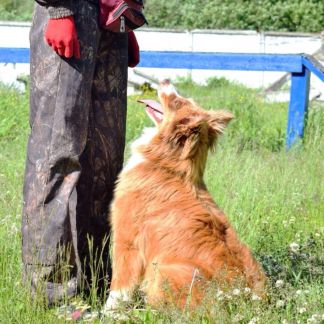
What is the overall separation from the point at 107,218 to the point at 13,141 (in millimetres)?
4094

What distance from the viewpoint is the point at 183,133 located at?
4590mm

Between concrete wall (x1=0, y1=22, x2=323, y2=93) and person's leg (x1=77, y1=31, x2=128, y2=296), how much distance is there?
1746 centimetres

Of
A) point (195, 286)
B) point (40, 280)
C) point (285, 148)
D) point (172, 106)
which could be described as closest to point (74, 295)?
point (40, 280)

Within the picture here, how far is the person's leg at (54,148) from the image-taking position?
409 cm

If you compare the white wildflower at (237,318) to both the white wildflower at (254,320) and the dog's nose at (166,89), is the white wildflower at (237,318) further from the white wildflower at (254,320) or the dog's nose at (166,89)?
the dog's nose at (166,89)

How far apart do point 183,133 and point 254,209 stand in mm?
1717

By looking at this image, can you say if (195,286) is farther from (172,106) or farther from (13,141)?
(13,141)

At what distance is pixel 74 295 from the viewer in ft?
14.2

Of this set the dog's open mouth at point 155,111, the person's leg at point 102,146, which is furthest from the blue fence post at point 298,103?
the person's leg at point 102,146

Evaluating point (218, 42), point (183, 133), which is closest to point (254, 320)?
point (183, 133)

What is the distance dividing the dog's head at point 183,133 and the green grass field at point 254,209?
85 cm

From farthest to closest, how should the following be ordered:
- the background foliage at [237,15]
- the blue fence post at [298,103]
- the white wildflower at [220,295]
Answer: the background foliage at [237,15], the blue fence post at [298,103], the white wildflower at [220,295]

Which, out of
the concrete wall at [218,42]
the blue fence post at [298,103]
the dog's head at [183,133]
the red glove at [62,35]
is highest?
the red glove at [62,35]

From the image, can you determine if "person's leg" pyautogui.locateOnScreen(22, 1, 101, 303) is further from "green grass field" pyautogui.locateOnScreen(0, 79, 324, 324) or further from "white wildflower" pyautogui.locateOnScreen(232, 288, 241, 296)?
"white wildflower" pyautogui.locateOnScreen(232, 288, 241, 296)
